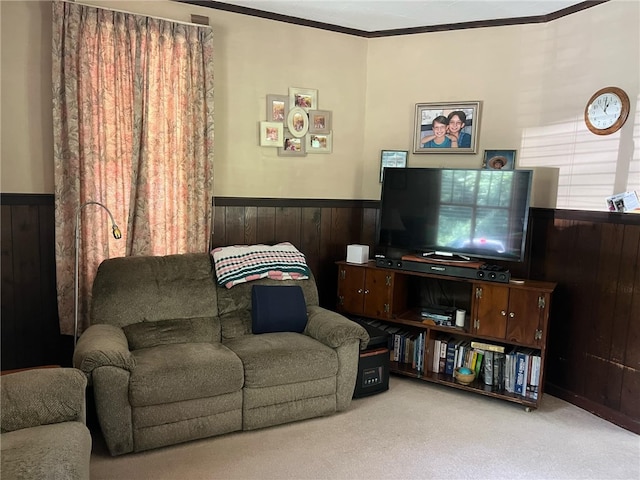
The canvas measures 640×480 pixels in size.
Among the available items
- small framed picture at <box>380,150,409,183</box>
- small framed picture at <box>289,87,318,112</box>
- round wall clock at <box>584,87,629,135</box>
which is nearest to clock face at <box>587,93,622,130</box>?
round wall clock at <box>584,87,629,135</box>

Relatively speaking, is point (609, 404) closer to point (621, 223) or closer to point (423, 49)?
point (621, 223)

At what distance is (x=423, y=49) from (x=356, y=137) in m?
0.89

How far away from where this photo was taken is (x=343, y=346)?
122 inches

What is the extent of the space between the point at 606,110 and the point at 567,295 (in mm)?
1254

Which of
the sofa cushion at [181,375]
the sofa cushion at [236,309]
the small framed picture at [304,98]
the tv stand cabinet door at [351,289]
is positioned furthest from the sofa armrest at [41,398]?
the small framed picture at [304,98]

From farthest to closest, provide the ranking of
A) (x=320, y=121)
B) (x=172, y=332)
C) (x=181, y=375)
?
(x=320, y=121) → (x=172, y=332) → (x=181, y=375)

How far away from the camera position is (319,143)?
4.20 meters

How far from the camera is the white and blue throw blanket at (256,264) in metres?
3.39

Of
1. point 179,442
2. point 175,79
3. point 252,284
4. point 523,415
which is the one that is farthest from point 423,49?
point 179,442

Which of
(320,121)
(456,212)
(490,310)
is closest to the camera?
(490,310)

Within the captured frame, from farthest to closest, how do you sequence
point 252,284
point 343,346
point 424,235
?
point 424,235, point 252,284, point 343,346

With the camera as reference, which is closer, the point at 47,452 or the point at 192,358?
the point at 47,452

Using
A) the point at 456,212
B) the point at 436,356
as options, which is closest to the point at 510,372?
the point at 436,356

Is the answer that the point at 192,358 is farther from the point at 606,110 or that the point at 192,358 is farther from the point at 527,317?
the point at 606,110
